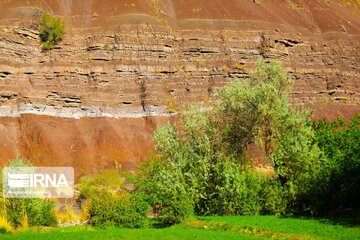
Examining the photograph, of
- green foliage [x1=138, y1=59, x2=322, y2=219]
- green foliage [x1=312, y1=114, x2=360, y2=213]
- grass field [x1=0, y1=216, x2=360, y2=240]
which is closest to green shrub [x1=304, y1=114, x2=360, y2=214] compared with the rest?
green foliage [x1=312, y1=114, x2=360, y2=213]

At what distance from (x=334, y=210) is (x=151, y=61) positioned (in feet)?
139

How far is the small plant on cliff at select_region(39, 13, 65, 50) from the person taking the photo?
64250mm

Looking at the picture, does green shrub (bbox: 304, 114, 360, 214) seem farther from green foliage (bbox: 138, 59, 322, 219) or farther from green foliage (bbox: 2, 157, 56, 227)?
green foliage (bbox: 2, 157, 56, 227)

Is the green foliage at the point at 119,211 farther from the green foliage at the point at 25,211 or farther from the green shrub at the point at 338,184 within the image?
the green shrub at the point at 338,184

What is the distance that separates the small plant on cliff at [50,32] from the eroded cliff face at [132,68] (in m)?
Answer: 0.95

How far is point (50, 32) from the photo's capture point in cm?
6400

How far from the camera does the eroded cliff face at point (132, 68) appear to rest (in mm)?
57844

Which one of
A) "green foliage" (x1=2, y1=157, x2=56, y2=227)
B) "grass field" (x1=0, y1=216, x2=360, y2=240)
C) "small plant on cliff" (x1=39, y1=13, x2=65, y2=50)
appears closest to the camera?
"grass field" (x1=0, y1=216, x2=360, y2=240)

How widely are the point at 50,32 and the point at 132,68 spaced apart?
12.4 m

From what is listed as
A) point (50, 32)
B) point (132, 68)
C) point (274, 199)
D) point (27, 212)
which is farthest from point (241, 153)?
point (50, 32)

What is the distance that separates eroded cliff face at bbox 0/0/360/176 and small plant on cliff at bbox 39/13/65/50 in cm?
95

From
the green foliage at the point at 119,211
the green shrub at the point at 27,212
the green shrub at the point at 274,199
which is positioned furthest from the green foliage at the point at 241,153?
the green shrub at the point at 27,212

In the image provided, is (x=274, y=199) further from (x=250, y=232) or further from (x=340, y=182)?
(x=250, y=232)

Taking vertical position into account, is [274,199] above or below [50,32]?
below
